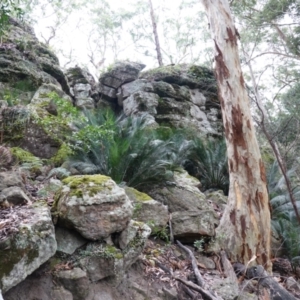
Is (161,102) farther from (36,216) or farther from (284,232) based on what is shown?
(36,216)

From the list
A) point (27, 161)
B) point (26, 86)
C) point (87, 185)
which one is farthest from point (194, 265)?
point (26, 86)

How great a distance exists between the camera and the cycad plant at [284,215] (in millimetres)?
5092

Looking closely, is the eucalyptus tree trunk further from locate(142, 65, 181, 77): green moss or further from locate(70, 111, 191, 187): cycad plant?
locate(142, 65, 181, 77): green moss

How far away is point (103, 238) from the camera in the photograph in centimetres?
280

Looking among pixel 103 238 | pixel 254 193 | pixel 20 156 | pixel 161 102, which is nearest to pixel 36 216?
pixel 103 238

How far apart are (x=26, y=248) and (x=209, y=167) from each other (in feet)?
16.4

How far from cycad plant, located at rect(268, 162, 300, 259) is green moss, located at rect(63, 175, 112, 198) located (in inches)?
136

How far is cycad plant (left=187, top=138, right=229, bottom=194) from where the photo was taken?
6746 millimetres

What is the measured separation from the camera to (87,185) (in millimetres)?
2934

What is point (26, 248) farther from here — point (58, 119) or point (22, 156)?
point (58, 119)

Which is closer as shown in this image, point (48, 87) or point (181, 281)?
point (181, 281)

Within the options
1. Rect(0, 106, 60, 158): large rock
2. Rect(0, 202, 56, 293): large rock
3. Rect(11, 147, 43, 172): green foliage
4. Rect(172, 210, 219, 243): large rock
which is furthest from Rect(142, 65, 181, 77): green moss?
Rect(0, 202, 56, 293): large rock

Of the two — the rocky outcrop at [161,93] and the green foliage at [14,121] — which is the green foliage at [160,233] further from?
the rocky outcrop at [161,93]

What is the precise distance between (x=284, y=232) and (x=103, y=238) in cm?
364
